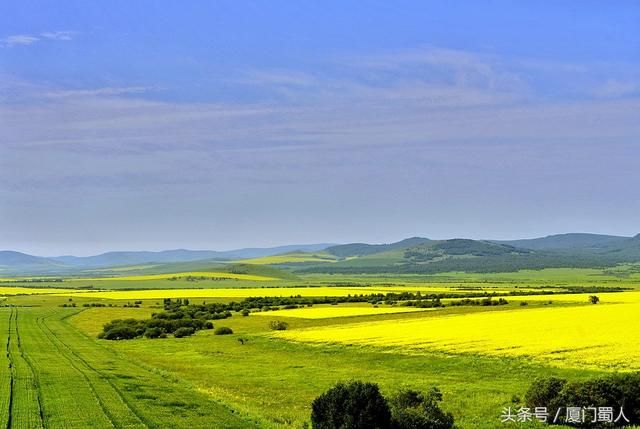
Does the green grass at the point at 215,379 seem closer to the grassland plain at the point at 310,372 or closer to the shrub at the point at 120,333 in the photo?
the grassland plain at the point at 310,372

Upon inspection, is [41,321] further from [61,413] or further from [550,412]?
[550,412]

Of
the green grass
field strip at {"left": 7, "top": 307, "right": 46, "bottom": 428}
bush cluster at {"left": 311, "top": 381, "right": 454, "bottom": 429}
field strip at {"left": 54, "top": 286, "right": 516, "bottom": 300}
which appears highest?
bush cluster at {"left": 311, "top": 381, "right": 454, "bottom": 429}

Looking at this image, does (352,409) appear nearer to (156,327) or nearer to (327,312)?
(156,327)

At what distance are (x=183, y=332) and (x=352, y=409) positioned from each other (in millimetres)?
52037

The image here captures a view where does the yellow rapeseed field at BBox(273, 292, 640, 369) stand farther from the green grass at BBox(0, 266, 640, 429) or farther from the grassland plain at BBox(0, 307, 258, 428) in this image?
the grassland plain at BBox(0, 307, 258, 428)

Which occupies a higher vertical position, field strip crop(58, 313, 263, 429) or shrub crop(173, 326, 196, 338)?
field strip crop(58, 313, 263, 429)

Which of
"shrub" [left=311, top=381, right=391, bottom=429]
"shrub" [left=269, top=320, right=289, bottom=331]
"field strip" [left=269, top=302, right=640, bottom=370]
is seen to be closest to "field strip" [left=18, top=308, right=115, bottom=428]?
"shrub" [left=311, top=381, right=391, bottom=429]

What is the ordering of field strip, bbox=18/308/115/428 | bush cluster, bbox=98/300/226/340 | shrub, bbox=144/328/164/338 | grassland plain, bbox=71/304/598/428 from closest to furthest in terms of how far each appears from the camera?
1. field strip, bbox=18/308/115/428
2. grassland plain, bbox=71/304/598/428
3. bush cluster, bbox=98/300/226/340
4. shrub, bbox=144/328/164/338

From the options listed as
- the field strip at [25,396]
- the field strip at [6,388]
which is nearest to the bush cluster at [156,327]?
the field strip at [6,388]

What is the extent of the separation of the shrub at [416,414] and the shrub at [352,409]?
0.52 metres

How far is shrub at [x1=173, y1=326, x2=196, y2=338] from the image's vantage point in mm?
73312

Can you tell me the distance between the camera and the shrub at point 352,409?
24.6 meters

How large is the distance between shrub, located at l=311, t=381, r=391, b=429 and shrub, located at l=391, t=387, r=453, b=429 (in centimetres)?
52

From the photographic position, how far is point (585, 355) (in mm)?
40844
